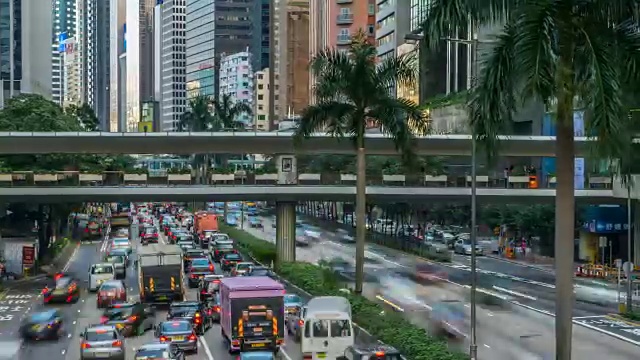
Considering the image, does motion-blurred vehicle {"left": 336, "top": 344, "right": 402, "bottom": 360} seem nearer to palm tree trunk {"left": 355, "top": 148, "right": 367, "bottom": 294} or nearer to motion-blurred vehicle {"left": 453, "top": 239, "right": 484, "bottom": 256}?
palm tree trunk {"left": 355, "top": 148, "right": 367, "bottom": 294}

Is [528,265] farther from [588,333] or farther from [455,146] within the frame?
[588,333]

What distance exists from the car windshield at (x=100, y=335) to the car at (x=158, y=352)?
8.14 ft

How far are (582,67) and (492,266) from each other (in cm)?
4941

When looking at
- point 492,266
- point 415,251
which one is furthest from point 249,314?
point 415,251

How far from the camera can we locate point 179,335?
30844 mm

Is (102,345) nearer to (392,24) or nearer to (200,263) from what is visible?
(200,263)

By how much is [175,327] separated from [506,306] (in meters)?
17.6

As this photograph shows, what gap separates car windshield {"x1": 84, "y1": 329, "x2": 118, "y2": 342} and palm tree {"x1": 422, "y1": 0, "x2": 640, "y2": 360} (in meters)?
15.7

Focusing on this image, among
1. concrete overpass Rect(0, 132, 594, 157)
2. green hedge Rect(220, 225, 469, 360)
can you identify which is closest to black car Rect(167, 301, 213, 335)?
green hedge Rect(220, 225, 469, 360)

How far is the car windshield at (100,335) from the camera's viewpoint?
95.0 feet

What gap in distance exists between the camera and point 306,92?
19012 centimetres

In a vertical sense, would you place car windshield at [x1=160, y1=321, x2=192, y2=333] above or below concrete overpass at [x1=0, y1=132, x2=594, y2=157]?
below

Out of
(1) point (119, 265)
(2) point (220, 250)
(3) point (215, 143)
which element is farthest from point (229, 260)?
(3) point (215, 143)

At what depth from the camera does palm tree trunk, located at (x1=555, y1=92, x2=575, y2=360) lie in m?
17.2
